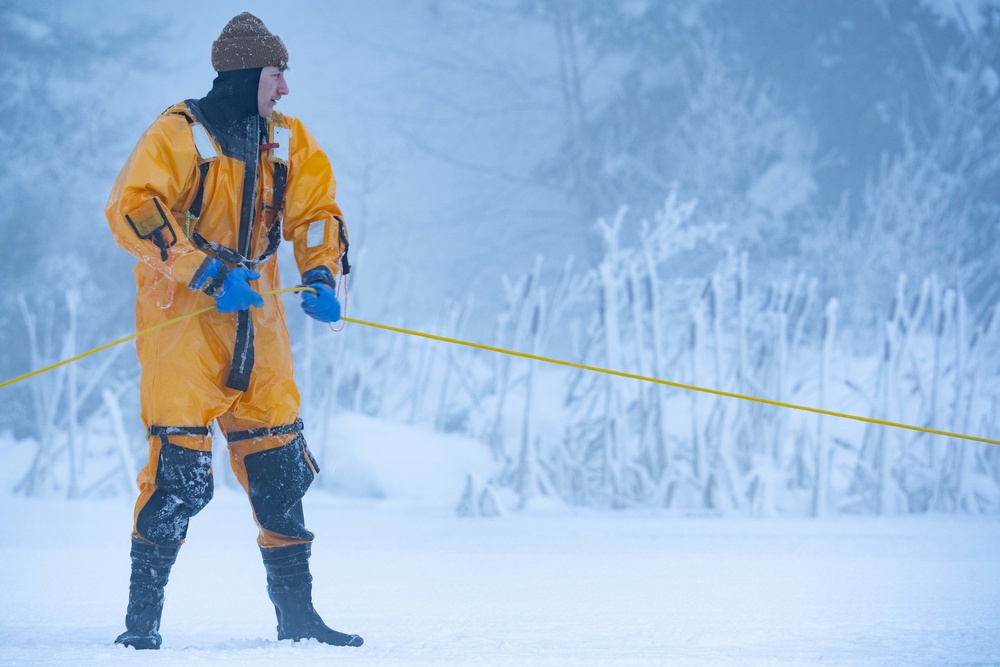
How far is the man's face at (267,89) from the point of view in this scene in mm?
1596

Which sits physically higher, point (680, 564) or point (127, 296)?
point (127, 296)

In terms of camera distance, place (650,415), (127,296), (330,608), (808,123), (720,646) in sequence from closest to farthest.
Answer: (720,646) → (330,608) → (650,415) → (127,296) → (808,123)

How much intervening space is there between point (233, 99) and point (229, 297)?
0.34m

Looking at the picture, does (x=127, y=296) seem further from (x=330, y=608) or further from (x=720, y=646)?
(x=720, y=646)

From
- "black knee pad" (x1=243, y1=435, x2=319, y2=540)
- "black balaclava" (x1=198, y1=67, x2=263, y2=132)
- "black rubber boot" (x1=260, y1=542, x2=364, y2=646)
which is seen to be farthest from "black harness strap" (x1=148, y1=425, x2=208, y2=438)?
"black balaclava" (x1=198, y1=67, x2=263, y2=132)

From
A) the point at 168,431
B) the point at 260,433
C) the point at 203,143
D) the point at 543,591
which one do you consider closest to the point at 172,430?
the point at 168,431

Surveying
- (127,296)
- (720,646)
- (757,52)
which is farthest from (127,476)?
(757,52)

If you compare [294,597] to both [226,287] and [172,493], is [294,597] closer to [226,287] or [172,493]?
[172,493]

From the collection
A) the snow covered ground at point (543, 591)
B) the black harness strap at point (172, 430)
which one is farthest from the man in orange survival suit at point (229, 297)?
the snow covered ground at point (543, 591)

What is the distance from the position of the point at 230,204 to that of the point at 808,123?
4759mm

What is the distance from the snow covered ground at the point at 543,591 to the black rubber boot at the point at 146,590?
6 cm

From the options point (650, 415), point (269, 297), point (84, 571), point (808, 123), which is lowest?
point (84, 571)

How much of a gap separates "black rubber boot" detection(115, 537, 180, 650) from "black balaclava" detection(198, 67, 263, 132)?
2.04 feet

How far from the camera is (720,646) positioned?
5.09ft
